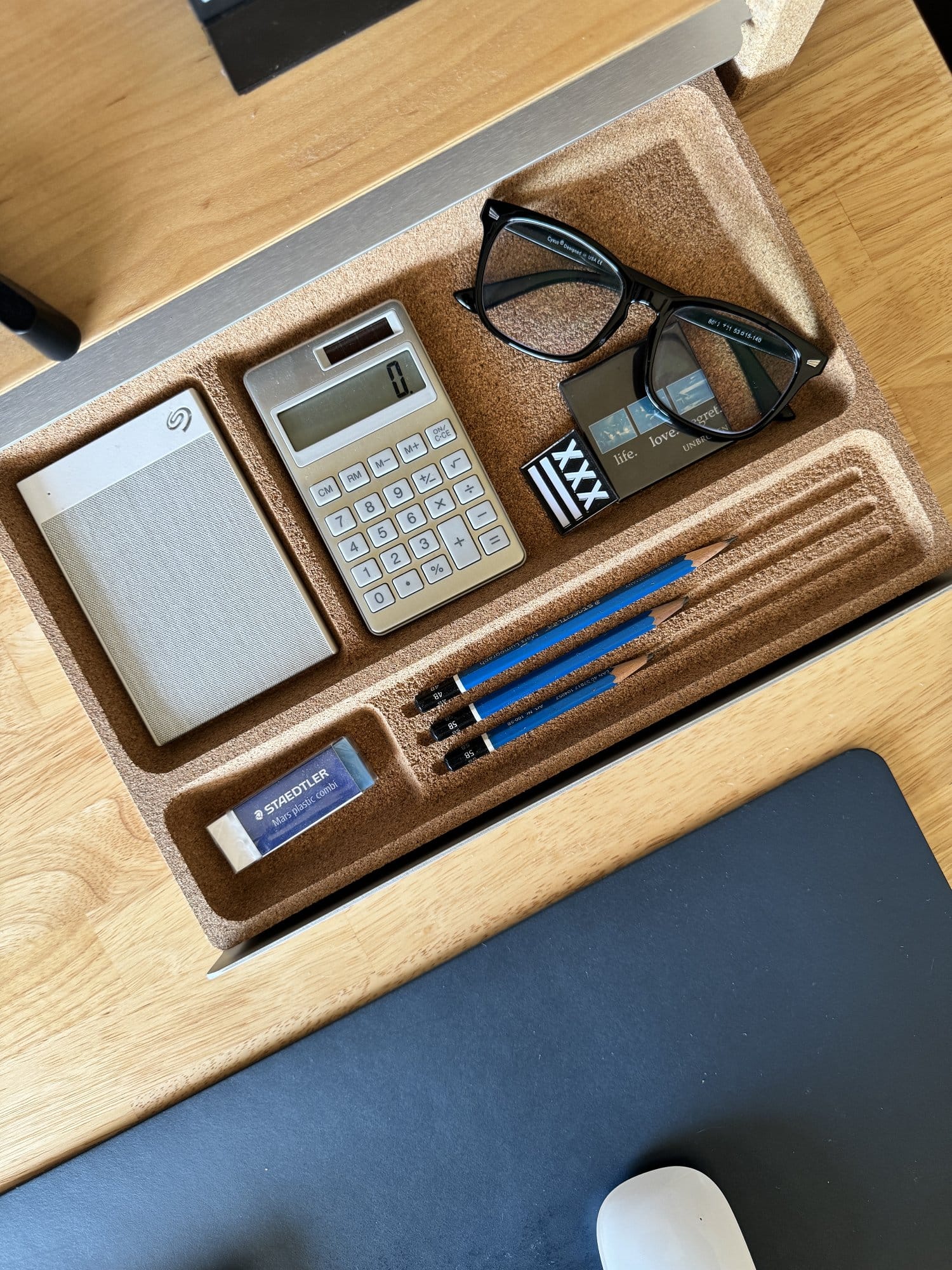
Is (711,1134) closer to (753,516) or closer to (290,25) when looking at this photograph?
(753,516)

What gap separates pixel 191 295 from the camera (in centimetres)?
42

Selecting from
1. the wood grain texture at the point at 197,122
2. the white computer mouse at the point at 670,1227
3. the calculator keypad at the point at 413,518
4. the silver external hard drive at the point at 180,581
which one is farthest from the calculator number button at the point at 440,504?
the white computer mouse at the point at 670,1227

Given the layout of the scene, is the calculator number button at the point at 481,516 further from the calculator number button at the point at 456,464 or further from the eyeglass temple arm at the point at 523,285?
the eyeglass temple arm at the point at 523,285

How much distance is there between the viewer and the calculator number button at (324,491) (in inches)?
22.1

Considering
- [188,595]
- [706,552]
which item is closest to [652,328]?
Result: [706,552]

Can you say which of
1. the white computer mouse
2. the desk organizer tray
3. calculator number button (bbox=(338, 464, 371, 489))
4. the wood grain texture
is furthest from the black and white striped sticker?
the white computer mouse

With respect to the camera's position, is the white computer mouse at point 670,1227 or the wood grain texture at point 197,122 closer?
the wood grain texture at point 197,122

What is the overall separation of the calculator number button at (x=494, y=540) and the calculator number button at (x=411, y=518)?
0.04m

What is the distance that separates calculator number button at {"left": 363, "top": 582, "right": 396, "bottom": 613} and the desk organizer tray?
0.7 inches

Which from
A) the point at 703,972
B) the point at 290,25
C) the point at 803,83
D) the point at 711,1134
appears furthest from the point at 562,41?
the point at 711,1134

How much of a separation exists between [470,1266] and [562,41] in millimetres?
777

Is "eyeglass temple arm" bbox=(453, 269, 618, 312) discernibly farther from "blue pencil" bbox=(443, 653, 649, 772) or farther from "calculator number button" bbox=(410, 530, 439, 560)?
"blue pencil" bbox=(443, 653, 649, 772)

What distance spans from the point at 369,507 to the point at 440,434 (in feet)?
0.23

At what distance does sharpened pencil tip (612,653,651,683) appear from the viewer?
0.57 m
